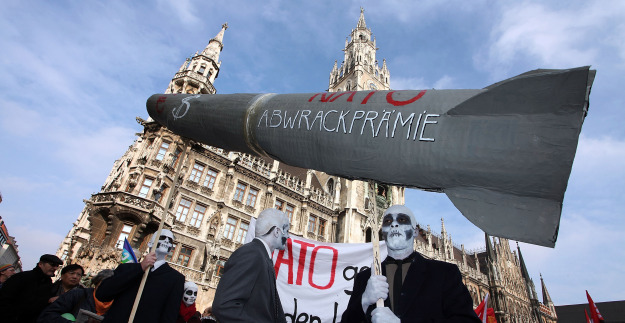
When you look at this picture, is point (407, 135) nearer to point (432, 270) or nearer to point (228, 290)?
point (432, 270)

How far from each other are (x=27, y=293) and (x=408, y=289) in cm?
529

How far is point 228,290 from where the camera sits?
7.29 ft

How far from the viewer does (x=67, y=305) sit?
13.2 ft

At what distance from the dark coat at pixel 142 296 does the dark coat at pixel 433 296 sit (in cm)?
223

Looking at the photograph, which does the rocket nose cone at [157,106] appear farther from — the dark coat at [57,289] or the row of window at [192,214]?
the row of window at [192,214]

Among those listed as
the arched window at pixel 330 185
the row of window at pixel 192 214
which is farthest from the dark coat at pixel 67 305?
the arched window at pixel 330 185

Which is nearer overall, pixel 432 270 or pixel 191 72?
pixel 432 270

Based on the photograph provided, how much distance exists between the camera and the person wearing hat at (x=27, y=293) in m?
4.20

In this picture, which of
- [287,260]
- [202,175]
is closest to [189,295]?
[287,260]

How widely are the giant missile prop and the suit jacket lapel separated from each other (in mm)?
723

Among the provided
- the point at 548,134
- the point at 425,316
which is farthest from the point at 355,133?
the point at 425,316

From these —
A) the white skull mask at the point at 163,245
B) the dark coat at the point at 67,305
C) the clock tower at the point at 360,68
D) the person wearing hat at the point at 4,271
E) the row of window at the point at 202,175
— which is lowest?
the dark coat at the point at 67,305

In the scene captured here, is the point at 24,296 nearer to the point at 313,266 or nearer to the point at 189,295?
the point at 189,295

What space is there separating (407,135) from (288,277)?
450 centimetres
